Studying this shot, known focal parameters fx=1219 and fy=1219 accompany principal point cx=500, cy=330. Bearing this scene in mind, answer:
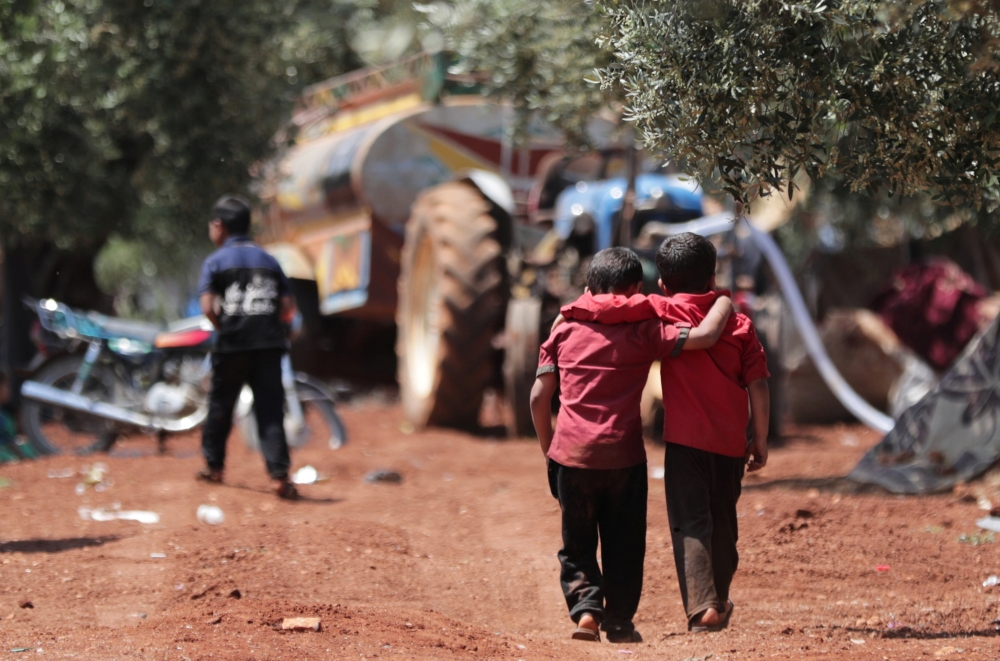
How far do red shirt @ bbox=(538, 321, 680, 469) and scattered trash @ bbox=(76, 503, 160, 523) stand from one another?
3.19 metres

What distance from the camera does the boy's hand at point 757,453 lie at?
14.8ft

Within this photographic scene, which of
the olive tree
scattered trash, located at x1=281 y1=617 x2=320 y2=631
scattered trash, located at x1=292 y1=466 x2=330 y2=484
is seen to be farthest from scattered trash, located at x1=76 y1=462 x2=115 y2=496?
the olive tree

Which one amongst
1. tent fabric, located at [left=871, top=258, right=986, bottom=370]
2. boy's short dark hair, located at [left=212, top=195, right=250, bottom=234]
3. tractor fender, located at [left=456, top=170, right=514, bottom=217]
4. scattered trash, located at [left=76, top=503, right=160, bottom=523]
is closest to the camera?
scattered trash, located at [left=76, top=503, right=160, bottom=523]

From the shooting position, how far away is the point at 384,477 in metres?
8.38

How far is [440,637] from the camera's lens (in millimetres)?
4391

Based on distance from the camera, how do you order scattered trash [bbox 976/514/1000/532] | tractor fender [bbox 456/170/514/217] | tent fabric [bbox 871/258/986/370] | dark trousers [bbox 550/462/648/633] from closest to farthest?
dark trousers [bbox 550/462/648/633]
scattered trash [bbox 976/514/1000/532]
tractor fender [bbox 456/170/514/217]
tent fabric [bbox 871/258/986/370]

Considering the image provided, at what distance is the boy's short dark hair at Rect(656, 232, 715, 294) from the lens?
4.59 m

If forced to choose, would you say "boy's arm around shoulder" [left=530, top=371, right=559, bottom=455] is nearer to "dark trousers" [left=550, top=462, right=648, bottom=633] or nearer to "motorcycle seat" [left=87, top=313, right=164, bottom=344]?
"dark trousers" [left=550, top=462, right=648, bottom=633]

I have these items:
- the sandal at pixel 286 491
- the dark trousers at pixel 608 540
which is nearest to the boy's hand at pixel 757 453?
the dark trousers at pixel 608 540

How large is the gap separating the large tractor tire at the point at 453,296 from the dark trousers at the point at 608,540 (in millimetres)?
5461

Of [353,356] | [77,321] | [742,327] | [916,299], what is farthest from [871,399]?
[742,327]

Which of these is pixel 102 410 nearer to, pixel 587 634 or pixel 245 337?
pixel 245 337

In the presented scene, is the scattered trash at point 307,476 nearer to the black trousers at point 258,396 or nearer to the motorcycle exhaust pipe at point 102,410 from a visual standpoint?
the black trousers at point 258,396

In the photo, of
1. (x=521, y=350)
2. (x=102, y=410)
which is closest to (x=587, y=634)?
(x=521, y=350)
